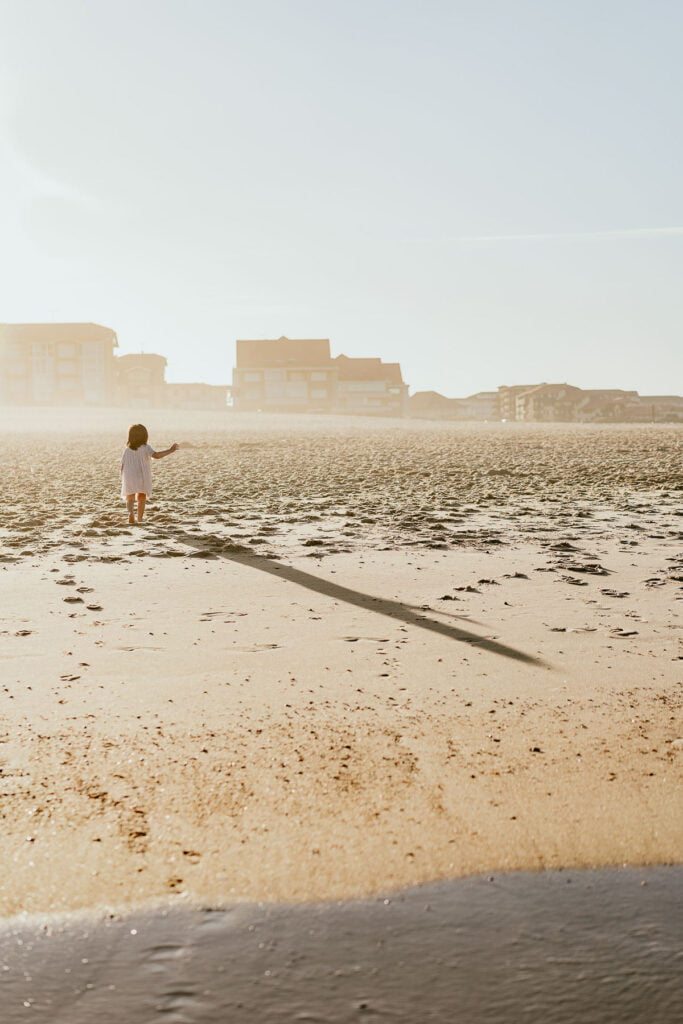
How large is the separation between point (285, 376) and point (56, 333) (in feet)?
62.5

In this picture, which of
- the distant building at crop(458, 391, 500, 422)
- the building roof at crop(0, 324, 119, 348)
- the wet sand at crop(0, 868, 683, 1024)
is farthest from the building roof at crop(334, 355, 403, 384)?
the wet sand at crop(0, 868, 683, 1024)

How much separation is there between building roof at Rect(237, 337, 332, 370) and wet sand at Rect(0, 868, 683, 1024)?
77.2 m

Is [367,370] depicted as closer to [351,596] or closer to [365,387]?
[365,387]

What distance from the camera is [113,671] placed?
523 centimetres

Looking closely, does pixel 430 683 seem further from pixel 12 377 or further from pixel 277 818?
pixel 12 377

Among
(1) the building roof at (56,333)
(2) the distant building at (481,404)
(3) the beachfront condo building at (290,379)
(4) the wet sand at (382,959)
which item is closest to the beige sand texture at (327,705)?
(4) the wet sand at (382,959)

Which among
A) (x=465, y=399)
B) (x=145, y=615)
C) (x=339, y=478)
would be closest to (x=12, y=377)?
(x=465, y=399)

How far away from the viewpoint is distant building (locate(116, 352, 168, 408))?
84.2 meters

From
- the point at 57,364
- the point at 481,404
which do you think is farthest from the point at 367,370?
the point at 481,404

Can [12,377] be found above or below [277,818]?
above

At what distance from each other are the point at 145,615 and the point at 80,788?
2796 mm

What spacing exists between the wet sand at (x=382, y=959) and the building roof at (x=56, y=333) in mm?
78814

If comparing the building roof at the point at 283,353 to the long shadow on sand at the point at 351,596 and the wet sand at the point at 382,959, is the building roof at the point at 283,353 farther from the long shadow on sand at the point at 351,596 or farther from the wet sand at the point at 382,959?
the wet sand at the point at 382,959

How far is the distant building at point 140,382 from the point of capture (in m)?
84.2
